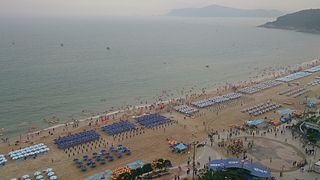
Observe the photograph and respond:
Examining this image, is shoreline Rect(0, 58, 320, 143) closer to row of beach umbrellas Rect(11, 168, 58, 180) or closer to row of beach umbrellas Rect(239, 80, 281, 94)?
row of beach umbrellas Rect(239, 80, 281, 94)

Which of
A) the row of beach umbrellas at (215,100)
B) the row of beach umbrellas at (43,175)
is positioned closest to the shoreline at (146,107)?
the row of beach umbrellas at (215,100)

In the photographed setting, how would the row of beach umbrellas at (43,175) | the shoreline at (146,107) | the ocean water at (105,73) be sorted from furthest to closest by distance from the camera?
the ocean water at (105,73)
the shoreline at (146,107)
the row of beach umbrellas at (43,175)

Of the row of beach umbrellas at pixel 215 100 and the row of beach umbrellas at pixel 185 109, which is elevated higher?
the row of beach umbrellas at pixel 215 100

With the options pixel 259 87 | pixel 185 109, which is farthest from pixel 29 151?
pixel 259 87

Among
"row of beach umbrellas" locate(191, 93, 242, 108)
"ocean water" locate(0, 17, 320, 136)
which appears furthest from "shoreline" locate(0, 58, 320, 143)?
"row of beach umbrellas" locate(191, 93, 242, 108)

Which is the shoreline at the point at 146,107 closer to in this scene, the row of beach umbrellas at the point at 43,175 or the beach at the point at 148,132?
the beach at the point at 148,132

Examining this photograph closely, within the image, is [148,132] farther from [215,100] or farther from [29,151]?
[215,100]

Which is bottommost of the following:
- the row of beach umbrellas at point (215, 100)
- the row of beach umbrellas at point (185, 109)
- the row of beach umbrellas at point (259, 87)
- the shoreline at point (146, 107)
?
the shoreline at point (146, 107)

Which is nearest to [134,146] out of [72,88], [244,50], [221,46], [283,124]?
[283,124]
